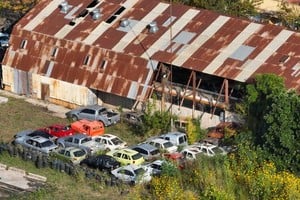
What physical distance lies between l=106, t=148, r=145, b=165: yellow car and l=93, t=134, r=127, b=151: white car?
1910mm

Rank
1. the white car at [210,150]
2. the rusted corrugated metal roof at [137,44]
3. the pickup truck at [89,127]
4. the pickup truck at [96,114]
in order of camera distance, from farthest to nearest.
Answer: the pickup truck at [96,114] < the rusted corrugated metal roof at [137,44] < the pickup truck at [89,127] < the white car at [210,150]

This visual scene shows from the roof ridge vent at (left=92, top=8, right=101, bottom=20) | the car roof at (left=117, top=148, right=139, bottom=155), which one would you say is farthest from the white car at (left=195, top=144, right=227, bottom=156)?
the roof ridge vent at (left=92, top=8, right=101, bottom=20)

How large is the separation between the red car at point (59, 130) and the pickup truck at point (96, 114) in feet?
8.85

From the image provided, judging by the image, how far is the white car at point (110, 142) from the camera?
58.8m

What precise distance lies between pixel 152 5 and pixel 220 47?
7666 millimetres

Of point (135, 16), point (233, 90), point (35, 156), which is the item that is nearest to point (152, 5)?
point (135, 16)

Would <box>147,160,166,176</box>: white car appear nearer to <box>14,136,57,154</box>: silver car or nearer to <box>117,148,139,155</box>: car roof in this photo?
<box>117,148,139,155</box>: car roof

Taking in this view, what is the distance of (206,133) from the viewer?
200 ft

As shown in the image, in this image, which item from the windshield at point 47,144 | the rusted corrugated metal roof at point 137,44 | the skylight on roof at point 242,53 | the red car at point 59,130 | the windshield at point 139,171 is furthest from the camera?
the skylight on roof at point 242,53

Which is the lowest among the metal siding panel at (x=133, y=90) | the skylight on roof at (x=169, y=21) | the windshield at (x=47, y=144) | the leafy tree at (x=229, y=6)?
the windshield at (x=47, y=144)

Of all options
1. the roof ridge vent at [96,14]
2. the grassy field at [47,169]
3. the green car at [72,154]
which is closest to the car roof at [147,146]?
the grassy field at [47,169]

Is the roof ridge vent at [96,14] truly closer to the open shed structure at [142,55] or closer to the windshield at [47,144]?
the open shed structure at [142,55]

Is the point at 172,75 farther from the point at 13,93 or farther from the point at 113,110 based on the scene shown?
the point at 13,93

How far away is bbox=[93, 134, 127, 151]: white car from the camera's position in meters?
58.8
